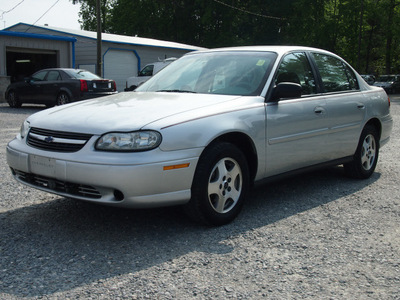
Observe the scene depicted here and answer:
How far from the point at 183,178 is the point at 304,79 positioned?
2152 millimetres

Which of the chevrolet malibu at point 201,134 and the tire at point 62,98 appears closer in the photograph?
the chevrolet malibu at point 201,134

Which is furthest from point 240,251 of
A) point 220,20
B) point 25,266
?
point 220,20

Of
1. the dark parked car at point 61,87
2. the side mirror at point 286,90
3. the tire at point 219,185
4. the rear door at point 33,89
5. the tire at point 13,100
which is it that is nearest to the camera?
the tire at point 219,185

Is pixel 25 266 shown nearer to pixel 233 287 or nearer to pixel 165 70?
pixel 233 287

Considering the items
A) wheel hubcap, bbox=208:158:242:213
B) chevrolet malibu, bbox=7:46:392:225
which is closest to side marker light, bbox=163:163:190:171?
chevrolet malibu, bbox=7:46:392:225

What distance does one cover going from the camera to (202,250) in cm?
353

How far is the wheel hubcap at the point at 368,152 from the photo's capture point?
236 inches

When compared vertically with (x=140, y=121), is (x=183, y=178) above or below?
below

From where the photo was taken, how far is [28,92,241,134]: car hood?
364 cm

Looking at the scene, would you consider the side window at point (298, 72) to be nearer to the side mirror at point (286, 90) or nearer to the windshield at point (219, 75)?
the windshield at point (219, 75)

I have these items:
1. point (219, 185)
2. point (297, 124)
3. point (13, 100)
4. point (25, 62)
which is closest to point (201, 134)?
point (219, 185)

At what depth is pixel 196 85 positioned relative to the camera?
4.74 m

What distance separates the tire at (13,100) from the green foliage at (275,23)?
33.3m

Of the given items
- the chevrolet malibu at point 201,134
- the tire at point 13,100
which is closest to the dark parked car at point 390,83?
the tire at point 13,100
